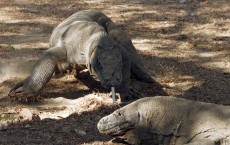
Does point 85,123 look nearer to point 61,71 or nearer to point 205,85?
point 61,71

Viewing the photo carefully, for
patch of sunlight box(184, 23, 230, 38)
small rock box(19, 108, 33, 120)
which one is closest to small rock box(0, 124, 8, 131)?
small rock box(19, 108, 33, 120)

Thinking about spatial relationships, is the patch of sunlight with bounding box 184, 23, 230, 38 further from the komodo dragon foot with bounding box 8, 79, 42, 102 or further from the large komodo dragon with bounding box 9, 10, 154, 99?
the komodo dragon foot with bounding box 8, 79, 42, 102

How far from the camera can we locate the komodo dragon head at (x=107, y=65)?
540cm

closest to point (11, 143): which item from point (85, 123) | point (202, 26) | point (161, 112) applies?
point (85, 123)

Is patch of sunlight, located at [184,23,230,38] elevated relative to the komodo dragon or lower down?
lower down

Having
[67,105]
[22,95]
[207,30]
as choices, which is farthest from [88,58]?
[207,30]

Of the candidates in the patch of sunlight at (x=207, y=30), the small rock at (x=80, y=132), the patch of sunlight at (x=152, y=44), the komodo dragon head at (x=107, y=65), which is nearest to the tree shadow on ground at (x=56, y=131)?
the small rock at (x=80, y=132)

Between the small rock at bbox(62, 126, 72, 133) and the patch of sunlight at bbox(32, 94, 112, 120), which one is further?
the patch of sunlight at bbox(32, 94, 112, 120)

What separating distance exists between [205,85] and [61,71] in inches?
66.3

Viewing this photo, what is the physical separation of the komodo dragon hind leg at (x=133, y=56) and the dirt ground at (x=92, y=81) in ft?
0.33

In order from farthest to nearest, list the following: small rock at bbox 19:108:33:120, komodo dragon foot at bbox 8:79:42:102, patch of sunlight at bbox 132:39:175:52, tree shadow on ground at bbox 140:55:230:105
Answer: patch of sunlight at bbox 132:39:175:52
tree shadow on ground at bbox 140:55:230:105
komodo dragon foot at bbox 8:79:42:102
small rock at bbox 19:108:33:120

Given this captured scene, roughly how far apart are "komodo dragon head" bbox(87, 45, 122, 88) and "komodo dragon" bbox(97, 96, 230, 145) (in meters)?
1.10

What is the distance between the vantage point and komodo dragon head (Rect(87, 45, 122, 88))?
5402mm

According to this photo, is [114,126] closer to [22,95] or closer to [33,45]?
[22,95]
